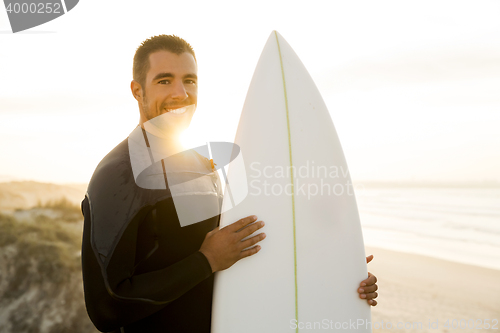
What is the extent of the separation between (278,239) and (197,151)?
2.02ft

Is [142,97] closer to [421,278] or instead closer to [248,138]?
[248,138]

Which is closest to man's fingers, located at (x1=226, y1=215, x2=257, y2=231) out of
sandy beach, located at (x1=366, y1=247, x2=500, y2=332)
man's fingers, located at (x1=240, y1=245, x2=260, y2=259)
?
man's fingers, located at (x1=240, y1=245, x2=260, y2=259)

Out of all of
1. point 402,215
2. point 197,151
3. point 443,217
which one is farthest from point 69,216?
point 443,217

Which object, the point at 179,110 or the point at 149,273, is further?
the point at 179,110

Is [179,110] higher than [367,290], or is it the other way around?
[179,110]

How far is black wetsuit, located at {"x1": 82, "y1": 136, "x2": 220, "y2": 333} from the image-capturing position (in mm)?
1231

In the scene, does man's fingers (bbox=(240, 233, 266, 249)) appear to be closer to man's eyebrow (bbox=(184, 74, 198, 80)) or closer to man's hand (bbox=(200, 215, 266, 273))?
man's hand (bbox=(200, 215, 266, 273))

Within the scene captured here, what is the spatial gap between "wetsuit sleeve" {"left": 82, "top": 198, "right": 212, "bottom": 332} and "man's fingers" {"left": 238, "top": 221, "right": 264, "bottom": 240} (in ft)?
0.85

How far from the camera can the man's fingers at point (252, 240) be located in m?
1.48

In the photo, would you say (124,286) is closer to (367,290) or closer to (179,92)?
(179,92)

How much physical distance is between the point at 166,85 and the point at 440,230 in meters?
7.76

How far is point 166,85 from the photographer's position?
1.60 m

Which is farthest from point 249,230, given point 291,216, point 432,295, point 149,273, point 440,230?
point 440,230
